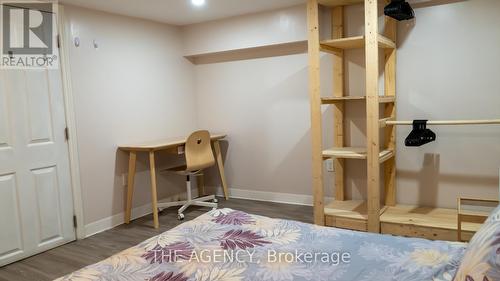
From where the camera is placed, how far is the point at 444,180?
3588 millimetres

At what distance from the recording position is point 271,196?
471 centimetres

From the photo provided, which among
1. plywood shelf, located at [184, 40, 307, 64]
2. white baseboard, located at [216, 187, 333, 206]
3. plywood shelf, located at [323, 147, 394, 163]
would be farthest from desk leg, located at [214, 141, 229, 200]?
plywood shelf, located at [323, 147, 394, 163]

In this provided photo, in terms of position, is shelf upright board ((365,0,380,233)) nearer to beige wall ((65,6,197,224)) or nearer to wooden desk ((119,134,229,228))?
wooden desk ((119,134,229,228))

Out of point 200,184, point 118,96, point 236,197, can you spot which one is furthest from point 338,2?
point 200,184

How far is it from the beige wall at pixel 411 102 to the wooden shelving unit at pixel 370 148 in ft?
0.37

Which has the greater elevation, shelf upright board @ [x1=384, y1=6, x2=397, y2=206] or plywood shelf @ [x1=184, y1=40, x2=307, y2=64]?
plywood shelf @ [x1=184, y1=40, x2=307, y2=64]

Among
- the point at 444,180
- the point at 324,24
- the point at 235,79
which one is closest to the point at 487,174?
the point at 444,180

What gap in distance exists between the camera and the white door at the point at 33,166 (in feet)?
10.2

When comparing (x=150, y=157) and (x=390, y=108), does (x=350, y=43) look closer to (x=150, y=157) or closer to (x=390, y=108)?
(x=390, y=108)

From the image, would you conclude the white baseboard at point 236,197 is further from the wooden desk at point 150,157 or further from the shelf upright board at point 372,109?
the shelf upright board at point 372,109

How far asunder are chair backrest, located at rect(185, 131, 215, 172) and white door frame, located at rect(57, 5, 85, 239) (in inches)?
43.5

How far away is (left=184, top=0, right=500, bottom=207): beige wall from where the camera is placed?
3.36 m

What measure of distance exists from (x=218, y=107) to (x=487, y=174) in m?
3.09

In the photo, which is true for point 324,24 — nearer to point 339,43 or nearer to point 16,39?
point 339,43
